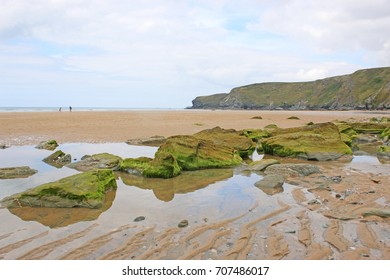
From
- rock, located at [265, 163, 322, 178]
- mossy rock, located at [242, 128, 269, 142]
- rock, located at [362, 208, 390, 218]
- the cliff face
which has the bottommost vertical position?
rock, located at [362, 208, 390, 218]

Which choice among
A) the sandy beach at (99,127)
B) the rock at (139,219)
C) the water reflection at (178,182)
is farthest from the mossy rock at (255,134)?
the rock at (139,219)

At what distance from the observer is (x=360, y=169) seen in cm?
1227

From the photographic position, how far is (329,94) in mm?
163625

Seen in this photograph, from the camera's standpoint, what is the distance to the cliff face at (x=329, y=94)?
13236 cm

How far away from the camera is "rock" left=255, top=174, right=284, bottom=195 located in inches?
358

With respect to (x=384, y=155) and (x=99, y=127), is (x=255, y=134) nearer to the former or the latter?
(x=384, y=155)

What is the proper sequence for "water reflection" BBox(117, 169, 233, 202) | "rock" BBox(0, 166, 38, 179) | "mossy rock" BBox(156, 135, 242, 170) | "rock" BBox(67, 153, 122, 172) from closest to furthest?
"water reflection" BBox(117, 169, 233, 202)
"rock" BBox(0, 166, 38, 179)
"mossy rock" BBox(156, 135, 242, 170)
"rock" BBox(67, 153, 122, 172)

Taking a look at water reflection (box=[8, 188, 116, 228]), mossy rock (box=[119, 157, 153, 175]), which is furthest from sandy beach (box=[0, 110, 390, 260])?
mossy rock (box=[119, 157, 153, 175])

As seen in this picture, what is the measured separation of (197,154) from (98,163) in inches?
154

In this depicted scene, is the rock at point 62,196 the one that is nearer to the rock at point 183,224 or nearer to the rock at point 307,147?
the rock at point 183,224

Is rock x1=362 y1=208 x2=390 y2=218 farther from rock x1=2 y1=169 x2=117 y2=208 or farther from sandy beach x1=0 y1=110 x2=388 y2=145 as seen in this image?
sandy beach x1=0 y1=110 x2=388 y2=145

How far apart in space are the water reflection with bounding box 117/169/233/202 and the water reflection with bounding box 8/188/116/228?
187 centimetres

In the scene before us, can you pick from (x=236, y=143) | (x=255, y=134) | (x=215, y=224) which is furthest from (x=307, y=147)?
(x=215, y=224)
